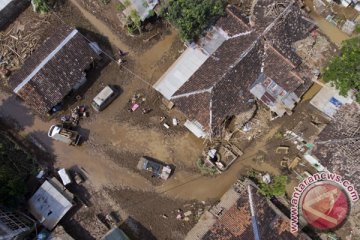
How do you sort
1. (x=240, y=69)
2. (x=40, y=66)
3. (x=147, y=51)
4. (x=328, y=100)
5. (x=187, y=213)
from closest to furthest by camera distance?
1. (x=240, y=69)
2. (x=40, y=66)
3. (x=187, y=213)
4. (x=328, y=100)
5. (x=147, y=51)

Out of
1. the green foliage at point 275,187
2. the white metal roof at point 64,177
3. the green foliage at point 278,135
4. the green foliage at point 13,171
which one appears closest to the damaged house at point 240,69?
the green foliage at point 278,135

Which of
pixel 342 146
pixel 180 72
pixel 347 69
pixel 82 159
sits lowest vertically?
pixel 82 159

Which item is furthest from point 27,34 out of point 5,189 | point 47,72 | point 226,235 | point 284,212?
point 284,212

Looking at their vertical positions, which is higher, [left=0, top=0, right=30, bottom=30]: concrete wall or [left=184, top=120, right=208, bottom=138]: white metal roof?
[left=184, top=120, right=208, bottom=138]: white metal roof

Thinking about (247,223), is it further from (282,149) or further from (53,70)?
(53,70)

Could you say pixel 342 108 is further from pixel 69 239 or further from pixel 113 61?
pixel 69 239

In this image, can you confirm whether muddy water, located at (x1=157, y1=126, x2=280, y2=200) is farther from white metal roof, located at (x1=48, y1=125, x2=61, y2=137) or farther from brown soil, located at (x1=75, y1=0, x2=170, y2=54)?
brown soil, located at (x1=75, y1=0, x2=170, y2=54)

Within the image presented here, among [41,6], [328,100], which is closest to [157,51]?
[41,6]

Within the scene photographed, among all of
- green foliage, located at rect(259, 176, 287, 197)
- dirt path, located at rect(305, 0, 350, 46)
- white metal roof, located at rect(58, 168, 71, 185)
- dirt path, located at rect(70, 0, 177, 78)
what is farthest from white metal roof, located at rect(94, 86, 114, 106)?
dirt path, located at rect(305, 0, 350, 46)
